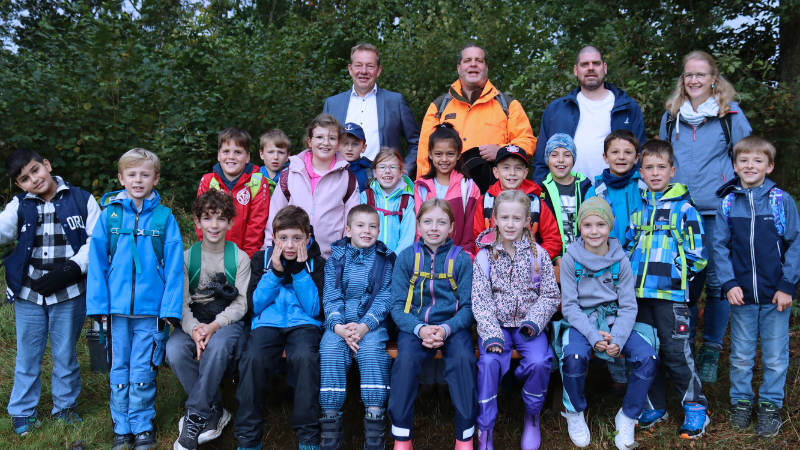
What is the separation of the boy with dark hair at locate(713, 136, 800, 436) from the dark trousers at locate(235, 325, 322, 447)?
2772mm

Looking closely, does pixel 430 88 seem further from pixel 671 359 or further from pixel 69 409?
pixel 69 409

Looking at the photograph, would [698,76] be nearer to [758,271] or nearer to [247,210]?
[758,271]

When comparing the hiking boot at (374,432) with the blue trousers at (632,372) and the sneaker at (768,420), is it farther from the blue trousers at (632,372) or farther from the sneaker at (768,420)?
the sneaker at (768,420)

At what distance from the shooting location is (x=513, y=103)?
5113 millimetres

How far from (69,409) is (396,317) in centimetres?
244

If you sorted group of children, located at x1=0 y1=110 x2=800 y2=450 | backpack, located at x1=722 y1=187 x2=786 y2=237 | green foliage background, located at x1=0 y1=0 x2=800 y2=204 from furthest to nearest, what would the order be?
green foliage background, located at x1=0 y1=0 x2=800 y2=204 → backpack, located at x1=722 y1=187 x2=786 y2=237 → group of children, located at x1=0 y1=110 x2=800 y2=450

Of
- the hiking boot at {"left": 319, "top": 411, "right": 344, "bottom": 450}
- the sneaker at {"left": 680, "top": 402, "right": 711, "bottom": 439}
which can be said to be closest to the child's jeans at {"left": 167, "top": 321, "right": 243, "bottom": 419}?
the hiking boot at {"left": 319, "top": 411, "right": 344, "bottom": 450}

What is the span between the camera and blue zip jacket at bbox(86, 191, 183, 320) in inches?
150

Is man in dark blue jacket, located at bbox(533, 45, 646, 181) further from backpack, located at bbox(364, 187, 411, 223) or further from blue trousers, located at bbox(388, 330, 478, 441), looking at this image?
blue trousers, located at bbox(388, 330, 478, 441)

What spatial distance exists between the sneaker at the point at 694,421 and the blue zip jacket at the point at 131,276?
11.2ft

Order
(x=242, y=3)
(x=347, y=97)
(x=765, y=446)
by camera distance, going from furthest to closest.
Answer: (x=242, y=3) → (x=347, y=97) → (x=765, y=446)

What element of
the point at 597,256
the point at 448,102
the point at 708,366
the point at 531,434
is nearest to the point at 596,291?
the point at 597,256

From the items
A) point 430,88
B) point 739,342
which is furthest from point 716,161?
point 430,88

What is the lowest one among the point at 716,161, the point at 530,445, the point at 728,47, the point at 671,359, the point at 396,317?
the point at 530,445
